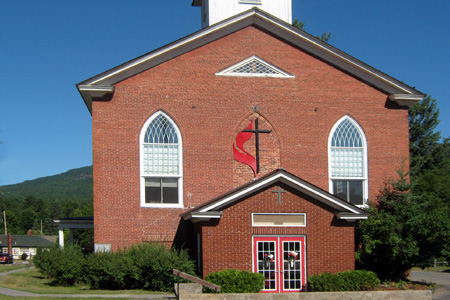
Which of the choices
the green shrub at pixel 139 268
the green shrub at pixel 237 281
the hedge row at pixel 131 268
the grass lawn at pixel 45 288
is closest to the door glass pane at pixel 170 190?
the hedge row at pixel 131 268

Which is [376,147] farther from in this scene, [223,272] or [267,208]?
[223,272]

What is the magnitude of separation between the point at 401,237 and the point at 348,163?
4301 mm

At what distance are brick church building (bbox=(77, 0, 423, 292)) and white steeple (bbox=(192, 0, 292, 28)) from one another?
2.52 meters

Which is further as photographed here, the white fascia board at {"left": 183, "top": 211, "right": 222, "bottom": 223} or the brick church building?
the brick church building

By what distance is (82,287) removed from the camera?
22609mm

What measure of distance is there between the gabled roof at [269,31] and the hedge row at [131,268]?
6.82 meters

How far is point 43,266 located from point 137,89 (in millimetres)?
8310

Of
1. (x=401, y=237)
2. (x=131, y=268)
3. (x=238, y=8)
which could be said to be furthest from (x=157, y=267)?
(x=238, y=8)

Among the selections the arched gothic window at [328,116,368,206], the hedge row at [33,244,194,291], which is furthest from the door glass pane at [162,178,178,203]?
the arched gothic window at [328,116,368,206]

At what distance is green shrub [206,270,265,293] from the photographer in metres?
19.3

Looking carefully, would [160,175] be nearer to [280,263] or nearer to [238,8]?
[280,263]

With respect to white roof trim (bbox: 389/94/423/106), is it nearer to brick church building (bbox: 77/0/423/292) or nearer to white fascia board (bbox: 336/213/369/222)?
brick church building (bbox: 77/0/423/292)

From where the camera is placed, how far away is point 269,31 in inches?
1015

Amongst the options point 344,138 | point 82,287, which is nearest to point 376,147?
point 344,138
